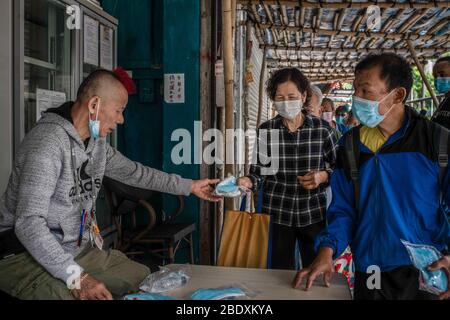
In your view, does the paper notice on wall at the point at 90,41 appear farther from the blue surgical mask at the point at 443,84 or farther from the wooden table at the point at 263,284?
the blue surgical mask at the point at 443,84

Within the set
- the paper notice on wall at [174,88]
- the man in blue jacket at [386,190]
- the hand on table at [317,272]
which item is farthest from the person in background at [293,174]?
the paper notice on wall at [174,88]

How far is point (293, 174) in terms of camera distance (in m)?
3.25

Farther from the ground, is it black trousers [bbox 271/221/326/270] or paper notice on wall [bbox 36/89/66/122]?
paper notice on wall [bbox 36/89/66/122]

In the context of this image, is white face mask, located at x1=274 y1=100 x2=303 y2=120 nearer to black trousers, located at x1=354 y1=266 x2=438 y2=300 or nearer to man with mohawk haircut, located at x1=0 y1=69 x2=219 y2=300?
man with mohawk haircut, located at x1=0 y1=69 x2=219 y2=300

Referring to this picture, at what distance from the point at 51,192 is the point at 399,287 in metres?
1.69

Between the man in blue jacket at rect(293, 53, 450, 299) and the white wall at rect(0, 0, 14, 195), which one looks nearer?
the man in blue jacket at rect(293, 53, 450, 299)

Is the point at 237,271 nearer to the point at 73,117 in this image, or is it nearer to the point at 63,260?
the point at 63,260

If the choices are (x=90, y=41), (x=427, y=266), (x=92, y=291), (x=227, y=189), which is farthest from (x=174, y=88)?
(x=427, y=266)

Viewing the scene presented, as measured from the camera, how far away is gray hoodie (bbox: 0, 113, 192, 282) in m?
1.88

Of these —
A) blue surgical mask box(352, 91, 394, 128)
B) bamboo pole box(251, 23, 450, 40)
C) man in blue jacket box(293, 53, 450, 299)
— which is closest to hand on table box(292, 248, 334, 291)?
man in blue jacket box(293, 53, 450, 299)

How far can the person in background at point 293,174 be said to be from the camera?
3.21 meters

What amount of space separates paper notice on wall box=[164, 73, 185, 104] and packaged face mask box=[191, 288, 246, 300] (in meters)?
3.04

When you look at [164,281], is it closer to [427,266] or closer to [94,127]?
[94,127]

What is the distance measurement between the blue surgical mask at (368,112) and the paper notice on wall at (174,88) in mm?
2618
